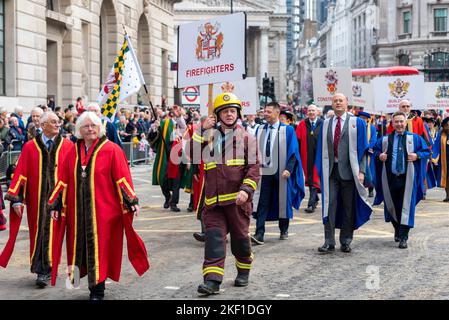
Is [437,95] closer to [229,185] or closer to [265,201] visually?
[265,201]

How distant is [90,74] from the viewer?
3169cm

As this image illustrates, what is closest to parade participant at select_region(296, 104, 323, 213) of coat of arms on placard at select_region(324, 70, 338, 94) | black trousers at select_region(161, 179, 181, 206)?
black trousers at select_region(161, 179, 181, 206)

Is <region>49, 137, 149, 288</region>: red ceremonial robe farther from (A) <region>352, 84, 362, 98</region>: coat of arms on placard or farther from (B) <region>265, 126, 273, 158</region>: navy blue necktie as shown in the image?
(A) <region>352, 84, 362, 98</region>: coat of arms on placard

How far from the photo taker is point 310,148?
49.4 feet

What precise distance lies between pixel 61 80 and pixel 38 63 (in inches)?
155

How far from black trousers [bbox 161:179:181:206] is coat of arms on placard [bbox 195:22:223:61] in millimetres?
4324

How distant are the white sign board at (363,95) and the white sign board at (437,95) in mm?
5224

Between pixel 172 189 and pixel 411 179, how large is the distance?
17.7ft

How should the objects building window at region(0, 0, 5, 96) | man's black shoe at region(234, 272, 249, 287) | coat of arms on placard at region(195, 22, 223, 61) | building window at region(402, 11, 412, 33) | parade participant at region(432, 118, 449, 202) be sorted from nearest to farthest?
man's black shoe at region(234, 272, 249, 287) < coat of arms on placard at region(195, 22, 223, 61) < parade participant at region(432, 118, 449, 202) < building window at region(0, 0, 5, 96) < building window at region(402, 11, 412, 33)

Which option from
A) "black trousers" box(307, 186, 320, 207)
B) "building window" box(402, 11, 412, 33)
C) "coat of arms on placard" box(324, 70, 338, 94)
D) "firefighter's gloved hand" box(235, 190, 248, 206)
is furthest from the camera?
"building window" box(402, 11, 412, 33)

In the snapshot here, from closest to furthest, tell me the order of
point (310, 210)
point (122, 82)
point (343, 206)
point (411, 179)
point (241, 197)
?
point (241, 197)
point (343, 206)
point (411, 179)
point (122, 82)
point (310, 210)

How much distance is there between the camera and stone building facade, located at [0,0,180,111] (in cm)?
2322

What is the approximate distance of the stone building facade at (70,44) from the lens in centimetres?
2322

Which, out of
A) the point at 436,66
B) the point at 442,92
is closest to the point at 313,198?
the point at 442,92
